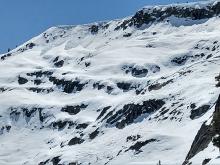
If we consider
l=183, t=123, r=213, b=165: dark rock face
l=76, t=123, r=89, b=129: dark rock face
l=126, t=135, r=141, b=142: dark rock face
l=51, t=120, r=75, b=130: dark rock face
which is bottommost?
l=183, t=123, r=213, b=165: dark rock face

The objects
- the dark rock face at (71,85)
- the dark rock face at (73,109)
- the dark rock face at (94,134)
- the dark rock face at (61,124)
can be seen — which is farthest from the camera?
the dark rock face at (71,85)

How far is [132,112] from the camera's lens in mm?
143625

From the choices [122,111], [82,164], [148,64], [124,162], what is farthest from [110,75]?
[124,162]

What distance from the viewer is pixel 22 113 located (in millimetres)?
180500

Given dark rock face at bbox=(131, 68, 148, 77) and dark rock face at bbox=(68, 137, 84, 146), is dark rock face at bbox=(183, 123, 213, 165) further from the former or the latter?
dark rock face at bbox=(131, 68, 148, 77)

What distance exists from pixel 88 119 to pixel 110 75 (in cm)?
3226

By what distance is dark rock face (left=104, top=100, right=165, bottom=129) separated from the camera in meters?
140

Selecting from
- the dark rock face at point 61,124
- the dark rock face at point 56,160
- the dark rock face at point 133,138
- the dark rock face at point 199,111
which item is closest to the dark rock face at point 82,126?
the dark rock face at point 61,124

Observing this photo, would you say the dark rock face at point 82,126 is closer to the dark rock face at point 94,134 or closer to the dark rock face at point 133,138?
the dark rock face at point 94,134

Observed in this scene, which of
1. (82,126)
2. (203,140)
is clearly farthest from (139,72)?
(203,140)

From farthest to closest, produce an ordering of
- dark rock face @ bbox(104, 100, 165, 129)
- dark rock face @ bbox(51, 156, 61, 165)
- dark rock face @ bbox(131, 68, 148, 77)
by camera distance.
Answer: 1. dark rock face @ bbox(131, 68, 148, 77)
2. dark rock face @ bbox(104, 100, 165, 129)
3. dark rock face @ bbox(51, 156, 61, 165)

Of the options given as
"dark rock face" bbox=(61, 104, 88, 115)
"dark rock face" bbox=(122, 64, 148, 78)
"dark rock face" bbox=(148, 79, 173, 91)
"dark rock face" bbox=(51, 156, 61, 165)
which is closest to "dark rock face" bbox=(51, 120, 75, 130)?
"dark rock face" bbox=(61, 104, 88, 115)

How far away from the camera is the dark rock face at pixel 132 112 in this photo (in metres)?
140

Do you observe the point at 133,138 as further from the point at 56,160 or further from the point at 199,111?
the point at 56,160
